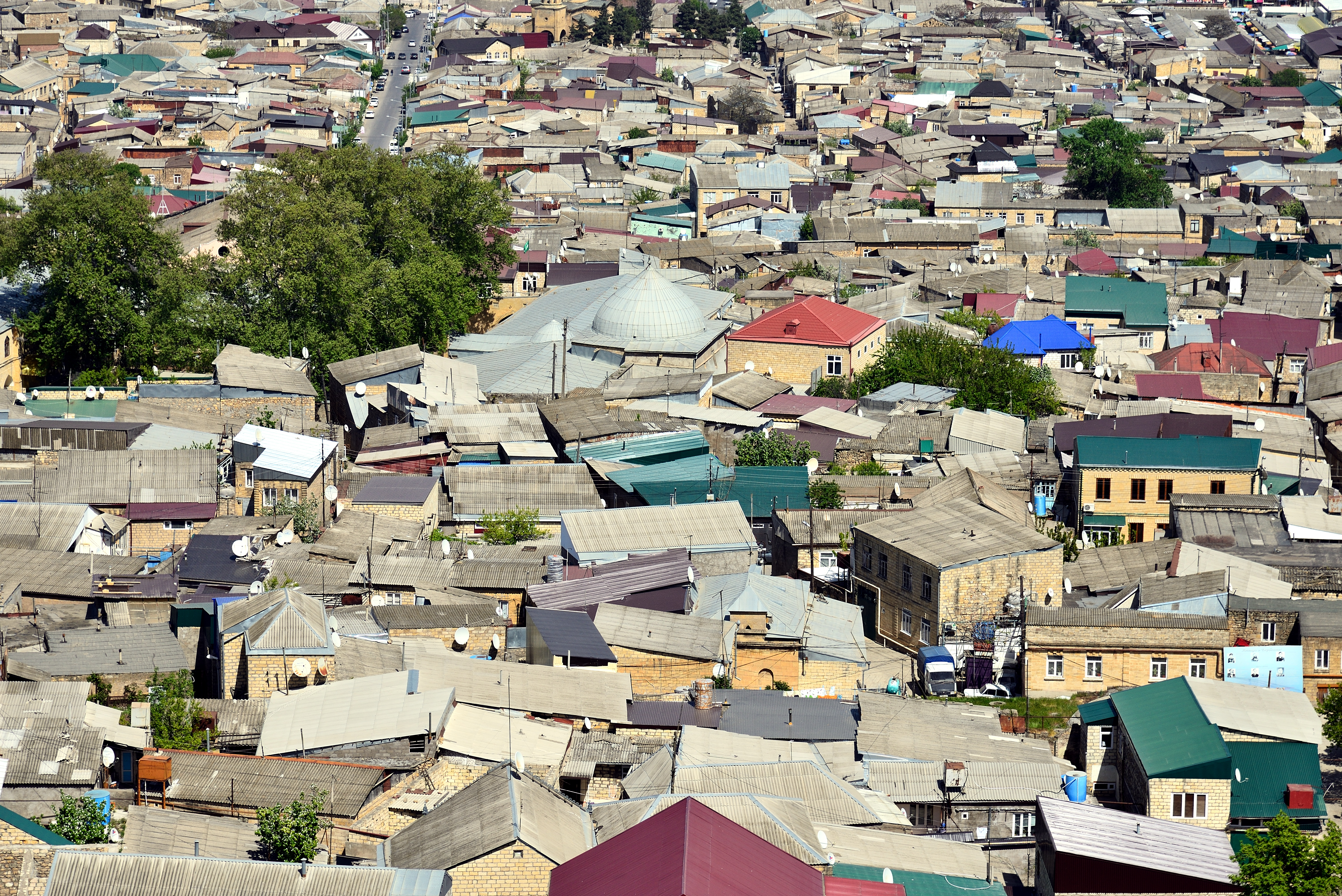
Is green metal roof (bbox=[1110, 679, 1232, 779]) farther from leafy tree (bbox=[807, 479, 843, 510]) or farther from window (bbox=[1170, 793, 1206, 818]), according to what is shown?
leafy tree (bbox=[807, 479, 843, 510])

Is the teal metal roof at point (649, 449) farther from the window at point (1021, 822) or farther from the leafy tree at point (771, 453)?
the window at point (1021, 822)

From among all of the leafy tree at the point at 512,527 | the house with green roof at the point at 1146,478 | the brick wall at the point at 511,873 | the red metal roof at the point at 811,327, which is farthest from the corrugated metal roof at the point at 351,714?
the red metal roof at the point at 811,327

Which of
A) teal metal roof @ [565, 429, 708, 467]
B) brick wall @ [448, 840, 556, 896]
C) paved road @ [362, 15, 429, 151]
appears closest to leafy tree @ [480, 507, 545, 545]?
teal metal roof @ [565, 429, 708, 467]

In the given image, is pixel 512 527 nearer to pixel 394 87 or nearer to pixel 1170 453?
pixel 1170 453

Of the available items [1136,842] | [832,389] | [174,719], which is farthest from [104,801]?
[832,389]

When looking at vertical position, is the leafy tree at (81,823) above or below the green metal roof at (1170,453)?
above

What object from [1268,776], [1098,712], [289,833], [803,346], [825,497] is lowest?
[803,346]
